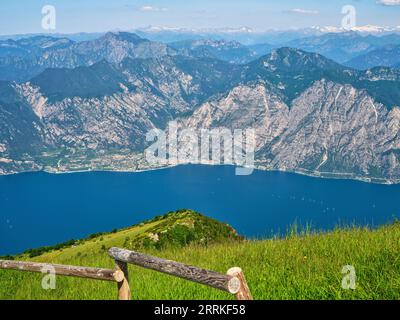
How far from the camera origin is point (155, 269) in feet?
24.5

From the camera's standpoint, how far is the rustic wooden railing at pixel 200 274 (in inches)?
249

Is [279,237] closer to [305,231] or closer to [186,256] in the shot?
[305,231]

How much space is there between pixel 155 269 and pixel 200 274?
3.36 ft

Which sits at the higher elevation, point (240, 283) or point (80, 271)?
point (240, 283)

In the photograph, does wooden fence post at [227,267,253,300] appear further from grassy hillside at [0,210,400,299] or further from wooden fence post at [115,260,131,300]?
grassy hillside at [0,210,400,299]

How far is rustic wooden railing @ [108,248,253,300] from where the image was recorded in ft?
20.7

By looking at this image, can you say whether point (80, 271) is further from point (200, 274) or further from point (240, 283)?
point (240, 283)

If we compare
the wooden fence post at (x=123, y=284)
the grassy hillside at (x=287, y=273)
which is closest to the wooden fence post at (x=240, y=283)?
the wooden fence post at (x=123, y=284)

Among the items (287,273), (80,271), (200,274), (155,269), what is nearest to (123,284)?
(80,271)

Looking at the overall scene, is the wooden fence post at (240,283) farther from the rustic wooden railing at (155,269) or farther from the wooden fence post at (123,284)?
the wooden fence post at (123,284)

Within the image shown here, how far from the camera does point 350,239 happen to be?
500 inches
